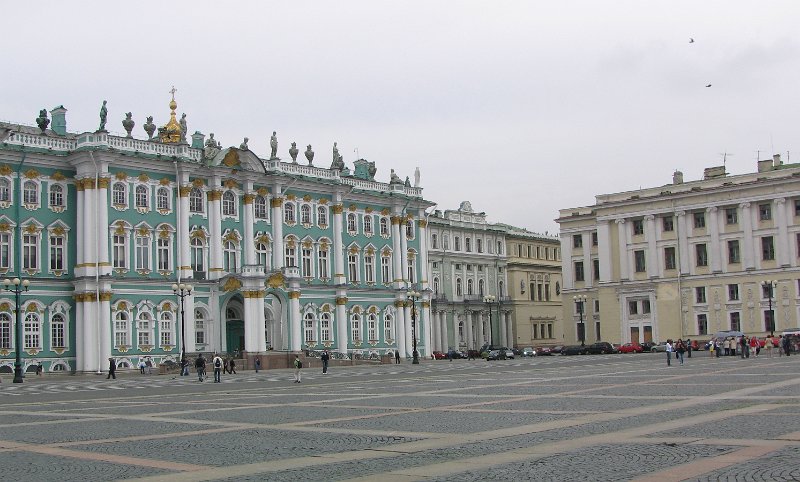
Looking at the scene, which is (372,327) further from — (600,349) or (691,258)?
(691,258)

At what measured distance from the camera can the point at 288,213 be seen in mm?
81312

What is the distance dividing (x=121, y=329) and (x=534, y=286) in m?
64.5

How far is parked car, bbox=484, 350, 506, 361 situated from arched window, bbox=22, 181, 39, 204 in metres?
38.0

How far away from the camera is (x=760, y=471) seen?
42.3 ft

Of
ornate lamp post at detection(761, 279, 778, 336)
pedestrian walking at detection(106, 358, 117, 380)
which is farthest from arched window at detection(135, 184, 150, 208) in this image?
ornate lamp post at detection(761, 279, 778, 336)

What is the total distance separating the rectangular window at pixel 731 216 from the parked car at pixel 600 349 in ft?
53.6

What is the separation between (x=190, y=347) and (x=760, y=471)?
6336 cm

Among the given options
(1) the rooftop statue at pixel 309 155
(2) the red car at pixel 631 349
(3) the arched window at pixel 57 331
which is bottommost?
(2) the red car at pixel 631 349

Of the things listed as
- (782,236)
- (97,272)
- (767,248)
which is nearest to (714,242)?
(767,248)

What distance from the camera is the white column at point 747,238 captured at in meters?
91.7

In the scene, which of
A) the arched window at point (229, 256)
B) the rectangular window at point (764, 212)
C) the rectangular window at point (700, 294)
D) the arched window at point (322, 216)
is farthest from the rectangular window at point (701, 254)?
the arched window at point (229, 256)

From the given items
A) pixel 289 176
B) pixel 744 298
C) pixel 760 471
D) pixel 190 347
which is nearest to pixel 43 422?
pixel 760 471

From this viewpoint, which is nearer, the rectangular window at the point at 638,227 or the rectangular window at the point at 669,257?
the rectangular window at the point at 669,257

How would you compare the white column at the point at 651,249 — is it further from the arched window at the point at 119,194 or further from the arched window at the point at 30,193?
the arched window at the point at 30,193
